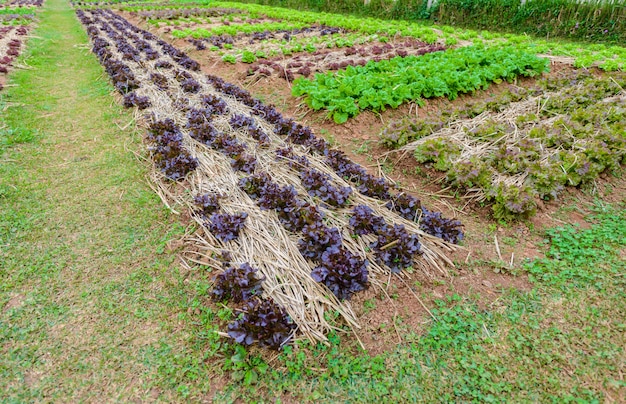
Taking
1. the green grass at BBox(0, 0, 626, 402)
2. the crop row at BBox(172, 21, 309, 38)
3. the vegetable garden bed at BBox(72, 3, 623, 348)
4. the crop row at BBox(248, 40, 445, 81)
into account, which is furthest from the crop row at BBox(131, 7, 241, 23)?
the green grass at BBox(0, 0, 626, 402)

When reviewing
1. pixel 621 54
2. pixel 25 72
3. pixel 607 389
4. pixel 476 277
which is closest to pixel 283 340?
pixel 476 277

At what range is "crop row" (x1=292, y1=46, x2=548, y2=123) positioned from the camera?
6227 millimetres

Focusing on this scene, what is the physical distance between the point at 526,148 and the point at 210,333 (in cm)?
459

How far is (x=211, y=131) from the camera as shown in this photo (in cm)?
561

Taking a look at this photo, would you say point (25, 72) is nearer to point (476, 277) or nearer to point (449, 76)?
point (449, 76)

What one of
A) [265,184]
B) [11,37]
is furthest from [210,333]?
[11,37]

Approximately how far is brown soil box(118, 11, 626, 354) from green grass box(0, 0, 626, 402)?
12 cm

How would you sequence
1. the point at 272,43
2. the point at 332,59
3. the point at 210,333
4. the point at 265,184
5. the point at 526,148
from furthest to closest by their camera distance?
the point at 272,43, the point at 332,59, the point at 526,148, the point at 265,184, the point at 210,333

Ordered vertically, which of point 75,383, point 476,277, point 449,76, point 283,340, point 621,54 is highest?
point 621,54

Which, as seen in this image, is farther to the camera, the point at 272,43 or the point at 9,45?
the point at 272,43

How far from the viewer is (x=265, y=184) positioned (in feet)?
14.0

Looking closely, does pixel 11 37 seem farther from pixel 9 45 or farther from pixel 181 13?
pixel 181 13

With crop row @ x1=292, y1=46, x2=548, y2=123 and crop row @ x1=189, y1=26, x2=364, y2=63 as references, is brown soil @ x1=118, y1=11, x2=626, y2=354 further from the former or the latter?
crop row @ x1=189, y1=26, x2=364, y2=63

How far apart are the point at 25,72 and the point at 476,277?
38.9 ft
